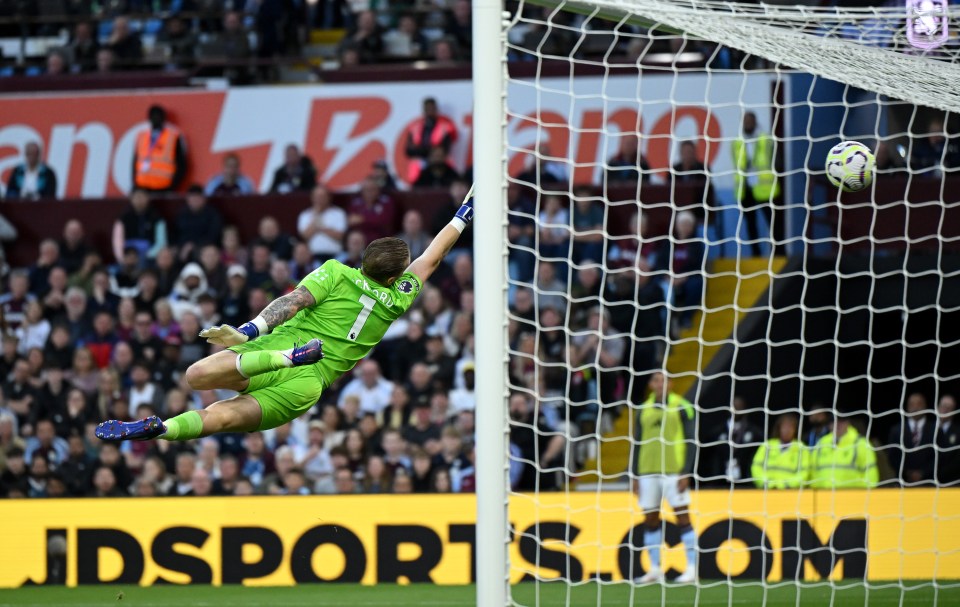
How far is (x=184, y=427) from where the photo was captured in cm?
714

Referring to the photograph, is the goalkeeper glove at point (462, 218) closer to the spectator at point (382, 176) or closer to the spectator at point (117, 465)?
the spectator at point (117, 465)

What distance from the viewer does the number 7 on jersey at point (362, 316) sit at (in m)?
7.63

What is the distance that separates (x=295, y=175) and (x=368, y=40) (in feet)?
7.17

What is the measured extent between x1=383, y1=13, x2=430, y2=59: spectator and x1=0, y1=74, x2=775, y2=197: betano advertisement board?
1.02 m

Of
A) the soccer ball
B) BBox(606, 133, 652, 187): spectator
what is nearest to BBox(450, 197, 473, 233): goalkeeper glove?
the soccer ball

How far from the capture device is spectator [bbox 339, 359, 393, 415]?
12.7 meters

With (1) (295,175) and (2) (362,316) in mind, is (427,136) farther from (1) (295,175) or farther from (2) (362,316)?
(2) (362,316)

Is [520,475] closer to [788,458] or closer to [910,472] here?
[788,458]

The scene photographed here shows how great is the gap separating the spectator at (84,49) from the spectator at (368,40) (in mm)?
3142

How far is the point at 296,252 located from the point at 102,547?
3.76 metres

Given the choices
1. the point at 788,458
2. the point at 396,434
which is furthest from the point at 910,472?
the point at 396,434

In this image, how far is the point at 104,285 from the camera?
1397 cm

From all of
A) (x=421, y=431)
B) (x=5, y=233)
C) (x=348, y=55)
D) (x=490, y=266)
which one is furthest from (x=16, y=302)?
(x=490, y=266)

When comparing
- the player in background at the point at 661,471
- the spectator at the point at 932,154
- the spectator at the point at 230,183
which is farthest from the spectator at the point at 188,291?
the spectator at the point at 932,154
